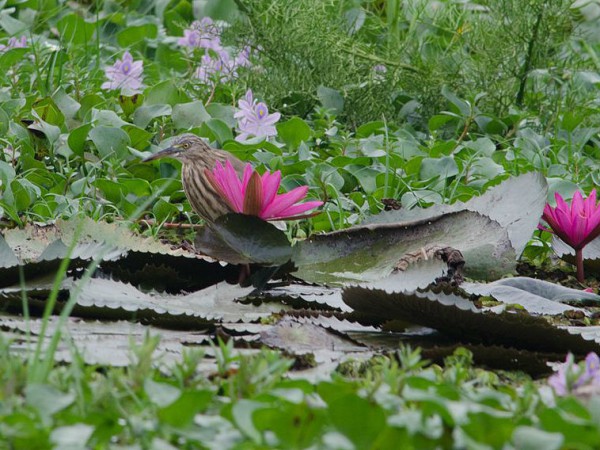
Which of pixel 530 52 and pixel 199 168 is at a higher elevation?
pixel 530 52

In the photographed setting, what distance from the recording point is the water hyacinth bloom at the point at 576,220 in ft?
10.1

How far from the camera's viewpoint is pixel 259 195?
2516mm

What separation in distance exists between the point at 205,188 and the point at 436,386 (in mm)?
2018

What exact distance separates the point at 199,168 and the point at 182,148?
393mm

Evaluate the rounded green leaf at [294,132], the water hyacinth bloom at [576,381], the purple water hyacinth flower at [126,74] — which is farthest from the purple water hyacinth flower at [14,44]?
the water hyacinth bloom at [576,381]

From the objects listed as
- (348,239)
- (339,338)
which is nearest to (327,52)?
(348,239)

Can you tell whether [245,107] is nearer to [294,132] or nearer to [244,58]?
[294,132]

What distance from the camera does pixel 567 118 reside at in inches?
201

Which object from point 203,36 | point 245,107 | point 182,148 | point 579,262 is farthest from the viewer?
point 203,36

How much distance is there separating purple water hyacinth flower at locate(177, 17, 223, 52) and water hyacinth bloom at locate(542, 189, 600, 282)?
260 cm

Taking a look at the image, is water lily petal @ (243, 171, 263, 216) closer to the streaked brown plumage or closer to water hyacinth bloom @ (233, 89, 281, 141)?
the streaked brown plumage

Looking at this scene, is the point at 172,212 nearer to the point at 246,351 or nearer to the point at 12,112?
the point at 12,112

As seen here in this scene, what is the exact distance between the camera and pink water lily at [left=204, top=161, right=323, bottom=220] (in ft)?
8.25

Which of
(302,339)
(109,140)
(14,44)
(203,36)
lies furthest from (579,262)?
(14,44)
